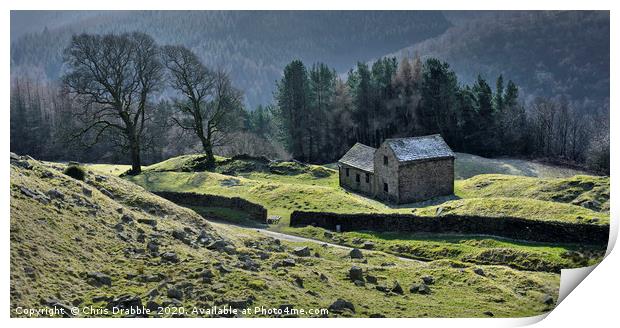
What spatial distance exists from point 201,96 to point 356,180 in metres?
12.7

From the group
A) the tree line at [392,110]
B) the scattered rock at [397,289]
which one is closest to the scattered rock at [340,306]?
the scattered rock at [397,289]

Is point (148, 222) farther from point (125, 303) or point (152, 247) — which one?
Result: point (125, 303)

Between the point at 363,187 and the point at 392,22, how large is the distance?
22131mm

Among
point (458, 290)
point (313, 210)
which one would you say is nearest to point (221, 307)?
point (458, 290)

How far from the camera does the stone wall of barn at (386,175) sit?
148ft

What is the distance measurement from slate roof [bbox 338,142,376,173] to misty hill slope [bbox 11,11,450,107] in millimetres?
8289

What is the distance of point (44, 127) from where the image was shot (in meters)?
40.7

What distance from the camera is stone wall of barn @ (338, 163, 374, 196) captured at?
159ft

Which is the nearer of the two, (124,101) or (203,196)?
(203,196)

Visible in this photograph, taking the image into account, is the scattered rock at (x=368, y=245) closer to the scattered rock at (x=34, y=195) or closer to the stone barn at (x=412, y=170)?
the stone barn at (x=412, y=170)

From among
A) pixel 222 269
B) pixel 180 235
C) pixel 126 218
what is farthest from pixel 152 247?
pixel 222 269

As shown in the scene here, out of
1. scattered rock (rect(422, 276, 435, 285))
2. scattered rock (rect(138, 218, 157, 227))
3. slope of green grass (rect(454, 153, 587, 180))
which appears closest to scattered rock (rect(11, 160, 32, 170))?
scattered rock (rect(138, 218, 157, 227))

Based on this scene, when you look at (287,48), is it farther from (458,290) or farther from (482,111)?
(482,111)

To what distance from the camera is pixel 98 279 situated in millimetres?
21094
